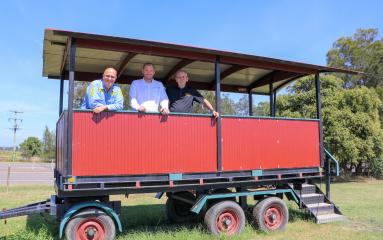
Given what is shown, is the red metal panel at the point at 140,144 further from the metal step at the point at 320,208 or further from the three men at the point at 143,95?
the metal step at the point at 320,208

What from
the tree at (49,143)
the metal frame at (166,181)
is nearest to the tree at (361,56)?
the metal frame at (166,181)

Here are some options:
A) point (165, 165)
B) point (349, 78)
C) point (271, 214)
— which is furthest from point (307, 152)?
point (349, 78)

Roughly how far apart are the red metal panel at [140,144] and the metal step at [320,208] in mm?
2932

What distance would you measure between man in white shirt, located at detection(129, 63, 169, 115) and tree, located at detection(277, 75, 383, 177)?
49.1ft

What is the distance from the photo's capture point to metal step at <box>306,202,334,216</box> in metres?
8.70

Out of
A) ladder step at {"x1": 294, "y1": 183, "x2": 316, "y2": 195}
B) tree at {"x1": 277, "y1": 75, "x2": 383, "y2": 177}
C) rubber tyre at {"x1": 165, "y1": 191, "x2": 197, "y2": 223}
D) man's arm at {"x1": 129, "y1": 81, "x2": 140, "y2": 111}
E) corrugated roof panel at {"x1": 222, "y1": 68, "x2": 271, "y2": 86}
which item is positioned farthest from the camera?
tree at {"x1": 277, "y1": 75, "x2": 383, "y2": 177}

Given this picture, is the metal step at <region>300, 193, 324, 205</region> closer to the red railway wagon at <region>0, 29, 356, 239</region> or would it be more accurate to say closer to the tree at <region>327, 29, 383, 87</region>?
the red railway wagon at <region>0, 29, 356, 239</region>

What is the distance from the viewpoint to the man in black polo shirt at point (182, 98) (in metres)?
7.60

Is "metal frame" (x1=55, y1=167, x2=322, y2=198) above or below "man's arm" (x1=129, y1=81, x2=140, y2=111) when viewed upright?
below

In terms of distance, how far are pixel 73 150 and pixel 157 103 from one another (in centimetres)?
188

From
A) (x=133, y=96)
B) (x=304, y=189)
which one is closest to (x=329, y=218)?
(x=304, y=189)

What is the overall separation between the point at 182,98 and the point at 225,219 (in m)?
2.59

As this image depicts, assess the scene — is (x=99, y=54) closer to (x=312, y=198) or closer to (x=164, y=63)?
(x=164, y=63)

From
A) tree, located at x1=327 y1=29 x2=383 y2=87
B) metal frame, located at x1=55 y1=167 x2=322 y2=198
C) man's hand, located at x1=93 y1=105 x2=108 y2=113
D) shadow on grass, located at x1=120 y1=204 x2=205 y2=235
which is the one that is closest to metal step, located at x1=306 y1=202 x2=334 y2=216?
metal frame, located at x1=55 y1=167 x2=322 y2=198
